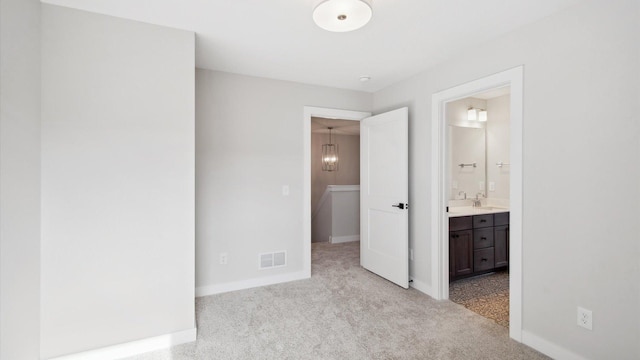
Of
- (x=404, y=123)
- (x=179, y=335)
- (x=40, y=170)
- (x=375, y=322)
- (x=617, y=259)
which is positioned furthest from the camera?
(x=404, y=123)

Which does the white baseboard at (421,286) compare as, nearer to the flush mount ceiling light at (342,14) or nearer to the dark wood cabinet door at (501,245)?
the dark wood cabinet door at (501,245)

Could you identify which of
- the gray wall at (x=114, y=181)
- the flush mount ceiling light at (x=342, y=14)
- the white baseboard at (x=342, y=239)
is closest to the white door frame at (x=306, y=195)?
the gray wall at (x=114, y=181)

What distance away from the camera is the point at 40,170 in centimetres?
194

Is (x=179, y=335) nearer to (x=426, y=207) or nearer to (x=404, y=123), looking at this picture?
(x=426, y=207)

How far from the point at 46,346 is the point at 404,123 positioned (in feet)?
11.4

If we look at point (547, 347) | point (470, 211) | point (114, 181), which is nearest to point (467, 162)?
point (470, 211)

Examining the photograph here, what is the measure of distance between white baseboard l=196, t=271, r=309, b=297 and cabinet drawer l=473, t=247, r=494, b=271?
204cm

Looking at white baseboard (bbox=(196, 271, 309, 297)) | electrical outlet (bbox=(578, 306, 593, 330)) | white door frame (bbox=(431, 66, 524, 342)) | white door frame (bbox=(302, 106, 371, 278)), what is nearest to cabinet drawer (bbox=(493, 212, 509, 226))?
white door frame (bbox=(431, 66, 524, 342))

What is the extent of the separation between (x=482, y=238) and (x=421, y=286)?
1.05 meters

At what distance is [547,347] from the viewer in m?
2.13

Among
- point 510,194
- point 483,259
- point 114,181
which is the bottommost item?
point 483,259

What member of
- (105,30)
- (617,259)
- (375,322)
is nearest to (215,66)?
(105,30)

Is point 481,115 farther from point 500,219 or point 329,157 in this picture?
point 329,157

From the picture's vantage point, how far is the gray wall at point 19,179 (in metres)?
1.60
